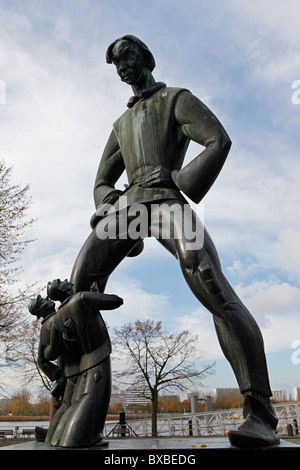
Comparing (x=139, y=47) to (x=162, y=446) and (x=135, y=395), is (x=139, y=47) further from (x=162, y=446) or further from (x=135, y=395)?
(x=135, y=395)

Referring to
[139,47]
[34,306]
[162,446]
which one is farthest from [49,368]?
[139,47]

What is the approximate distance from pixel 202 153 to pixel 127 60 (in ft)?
3.89

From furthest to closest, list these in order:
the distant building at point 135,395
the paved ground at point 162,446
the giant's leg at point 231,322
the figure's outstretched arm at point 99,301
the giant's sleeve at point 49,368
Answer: the distant building at point 135,395
the giant's sleeve at point 49,368
the figure's outstretched arm at point 99,301
the giant's leg at point 231,322
the paved ground at point 162,446

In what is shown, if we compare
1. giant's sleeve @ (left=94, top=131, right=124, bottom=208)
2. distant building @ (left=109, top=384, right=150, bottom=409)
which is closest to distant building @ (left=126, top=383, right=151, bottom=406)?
distant building @ (left=109, top=384, right=150, bottom=409)

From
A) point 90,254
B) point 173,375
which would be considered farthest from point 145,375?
point 90,254

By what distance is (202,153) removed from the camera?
305 cm

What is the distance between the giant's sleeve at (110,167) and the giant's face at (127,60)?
23.2 inches

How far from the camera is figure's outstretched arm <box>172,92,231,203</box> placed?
300 cm

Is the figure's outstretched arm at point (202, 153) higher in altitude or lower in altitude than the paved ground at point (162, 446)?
higher

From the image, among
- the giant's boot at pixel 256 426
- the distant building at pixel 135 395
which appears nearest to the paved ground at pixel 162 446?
the giant's boot at pixel 256 426

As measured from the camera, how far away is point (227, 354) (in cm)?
263

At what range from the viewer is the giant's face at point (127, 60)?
351 centimetres

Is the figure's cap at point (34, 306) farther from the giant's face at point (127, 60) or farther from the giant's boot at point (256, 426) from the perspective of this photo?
the giant's face at point (127, 60)

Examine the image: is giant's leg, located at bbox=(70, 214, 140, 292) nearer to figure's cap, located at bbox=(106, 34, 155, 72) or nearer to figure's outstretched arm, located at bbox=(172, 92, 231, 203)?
figure's outstretched arm, located at bbox=(172, 92, 231, 203)
